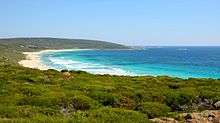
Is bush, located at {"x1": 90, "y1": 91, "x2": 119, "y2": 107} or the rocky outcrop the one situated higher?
the rocky outcrop

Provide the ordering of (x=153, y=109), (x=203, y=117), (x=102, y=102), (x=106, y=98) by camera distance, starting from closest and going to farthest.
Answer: (x=203, y=117) < (x=153, y=109) < (x=102, y=102) < (x=106, y=98)

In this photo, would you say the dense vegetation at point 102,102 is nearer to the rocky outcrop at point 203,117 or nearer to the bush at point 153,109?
the bush at point 153,109

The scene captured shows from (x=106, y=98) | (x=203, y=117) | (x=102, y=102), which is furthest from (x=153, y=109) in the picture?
(x=106, y=98)

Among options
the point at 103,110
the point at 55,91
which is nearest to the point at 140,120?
the point at 103,110

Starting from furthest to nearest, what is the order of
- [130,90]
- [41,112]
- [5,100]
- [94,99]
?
[130,90] < [94,99] < [5,100] < [41,112]

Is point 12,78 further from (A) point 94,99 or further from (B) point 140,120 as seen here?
(B) point 140,120

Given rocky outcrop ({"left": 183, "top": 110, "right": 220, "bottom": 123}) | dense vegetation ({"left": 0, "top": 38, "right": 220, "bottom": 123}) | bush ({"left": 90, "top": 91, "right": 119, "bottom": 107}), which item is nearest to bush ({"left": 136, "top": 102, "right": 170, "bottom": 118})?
dense vegetation ({"left": 0, "top": 38, "right": 220, "bottom": 123})

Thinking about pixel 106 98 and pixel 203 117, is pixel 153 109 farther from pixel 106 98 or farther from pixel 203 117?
pixel 106 98

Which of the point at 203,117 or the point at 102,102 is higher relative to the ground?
the point at 203,117

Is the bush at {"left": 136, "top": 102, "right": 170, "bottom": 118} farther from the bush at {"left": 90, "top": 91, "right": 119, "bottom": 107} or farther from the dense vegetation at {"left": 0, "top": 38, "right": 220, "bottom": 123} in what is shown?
the bush at {"left": 90, "top": 91, "right": 119, "bottom": 107}

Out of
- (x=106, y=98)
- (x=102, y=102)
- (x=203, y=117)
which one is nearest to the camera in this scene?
(x=203, y=117)

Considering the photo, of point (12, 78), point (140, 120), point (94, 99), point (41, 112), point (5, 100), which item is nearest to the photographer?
point (140, 120)

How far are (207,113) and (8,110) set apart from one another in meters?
9.48

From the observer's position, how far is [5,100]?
26.3 m
